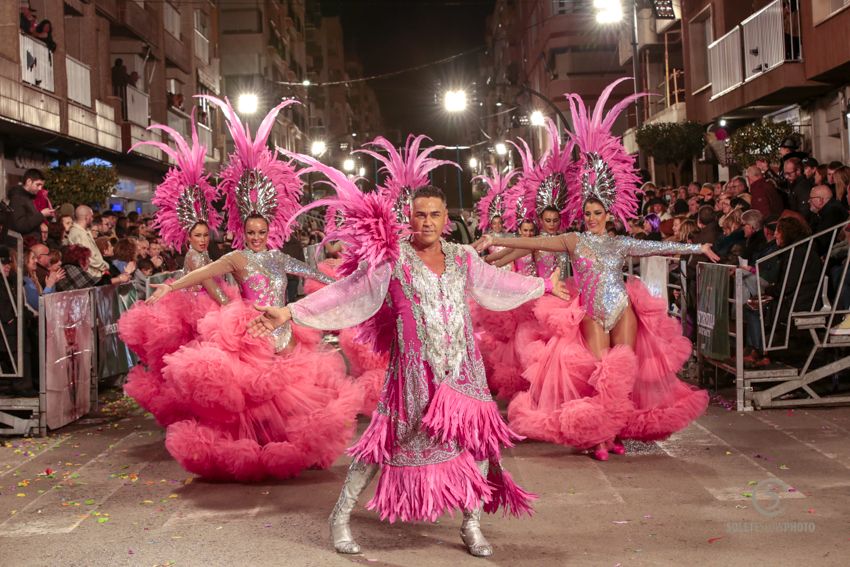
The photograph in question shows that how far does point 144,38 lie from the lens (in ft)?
109

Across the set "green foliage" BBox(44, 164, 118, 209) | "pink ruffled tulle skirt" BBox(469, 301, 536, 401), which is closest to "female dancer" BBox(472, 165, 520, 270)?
"pink ruffled tulle skirt" BBox(469, 301, 536, 401)

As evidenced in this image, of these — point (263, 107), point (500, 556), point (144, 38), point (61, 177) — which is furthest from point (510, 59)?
point (500, 556)

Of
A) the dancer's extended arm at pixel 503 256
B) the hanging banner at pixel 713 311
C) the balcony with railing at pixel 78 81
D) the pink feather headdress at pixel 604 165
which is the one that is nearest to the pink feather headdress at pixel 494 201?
the hanging banner at pixel 713 311

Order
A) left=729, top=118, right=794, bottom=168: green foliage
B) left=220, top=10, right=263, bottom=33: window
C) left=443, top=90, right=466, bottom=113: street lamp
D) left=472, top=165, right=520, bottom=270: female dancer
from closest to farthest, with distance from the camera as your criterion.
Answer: left=472, top=165, right=520, bottom=270: female dancer < left=729, top=118, right=794, bottom=168: green foliage < left=443, top=90, right=466, bottom=113: street lamp < left=220, top=10, right=263, bottom=33: window

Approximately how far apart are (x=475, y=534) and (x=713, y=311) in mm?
6350

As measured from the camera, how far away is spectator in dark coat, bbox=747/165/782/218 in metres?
14.5

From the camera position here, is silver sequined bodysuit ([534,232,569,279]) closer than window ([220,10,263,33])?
Yes

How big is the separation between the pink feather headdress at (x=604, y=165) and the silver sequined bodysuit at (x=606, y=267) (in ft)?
1.67

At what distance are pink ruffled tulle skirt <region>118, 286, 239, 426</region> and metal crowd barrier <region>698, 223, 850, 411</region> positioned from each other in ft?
16.1

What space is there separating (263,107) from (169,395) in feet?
152

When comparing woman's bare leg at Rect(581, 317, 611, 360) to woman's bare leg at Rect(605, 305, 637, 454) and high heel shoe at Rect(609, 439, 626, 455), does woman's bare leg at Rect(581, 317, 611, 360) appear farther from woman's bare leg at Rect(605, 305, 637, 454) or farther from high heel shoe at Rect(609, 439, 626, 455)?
high heel shoe at Rect(609, 439, 626, 455)

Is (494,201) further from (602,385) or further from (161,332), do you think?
(602,385)

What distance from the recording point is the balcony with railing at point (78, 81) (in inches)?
1000

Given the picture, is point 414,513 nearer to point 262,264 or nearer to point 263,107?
point 262,264
